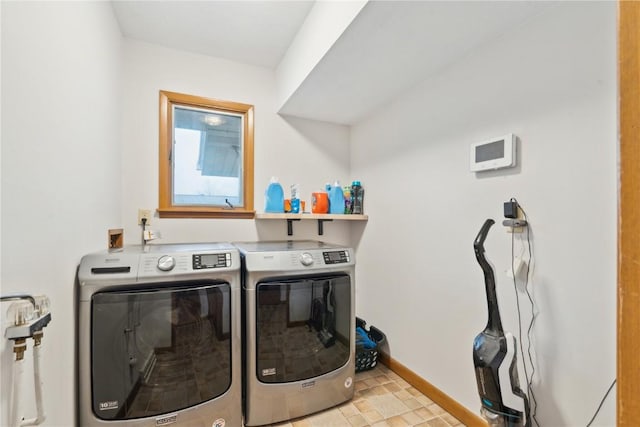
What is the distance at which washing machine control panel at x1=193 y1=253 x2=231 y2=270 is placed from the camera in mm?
1432

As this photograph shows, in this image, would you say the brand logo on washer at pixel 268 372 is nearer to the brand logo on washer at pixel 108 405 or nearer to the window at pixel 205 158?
the brand logo on washer at pixel 108 405

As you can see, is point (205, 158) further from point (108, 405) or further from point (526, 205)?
point (526, 205)

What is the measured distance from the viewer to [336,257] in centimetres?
175

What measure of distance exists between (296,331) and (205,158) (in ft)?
5.13

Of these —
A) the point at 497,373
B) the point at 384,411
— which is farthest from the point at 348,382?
the point at 497,373

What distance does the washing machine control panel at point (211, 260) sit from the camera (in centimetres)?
143

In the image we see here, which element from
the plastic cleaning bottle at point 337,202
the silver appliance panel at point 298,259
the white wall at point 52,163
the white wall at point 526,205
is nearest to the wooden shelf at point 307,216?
the plastic cleaning bottle at point 337,202

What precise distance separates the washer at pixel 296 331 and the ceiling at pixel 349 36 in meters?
1.18

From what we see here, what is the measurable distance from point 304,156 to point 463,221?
4.95ft

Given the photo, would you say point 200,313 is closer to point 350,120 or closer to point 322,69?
point 322,69

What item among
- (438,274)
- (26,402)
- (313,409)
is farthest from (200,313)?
(438,274)

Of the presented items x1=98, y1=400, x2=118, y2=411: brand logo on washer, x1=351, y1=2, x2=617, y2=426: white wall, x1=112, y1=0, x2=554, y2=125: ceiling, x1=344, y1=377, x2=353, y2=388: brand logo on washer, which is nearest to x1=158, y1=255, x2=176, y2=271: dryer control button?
x1=98, y1=400, x2=118, y2=411: brand logo on washer

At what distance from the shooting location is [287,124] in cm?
253

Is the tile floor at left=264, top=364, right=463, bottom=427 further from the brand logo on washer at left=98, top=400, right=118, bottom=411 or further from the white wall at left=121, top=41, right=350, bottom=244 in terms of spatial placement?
the white wall at left=121, top=41, right=350, bottom=244
